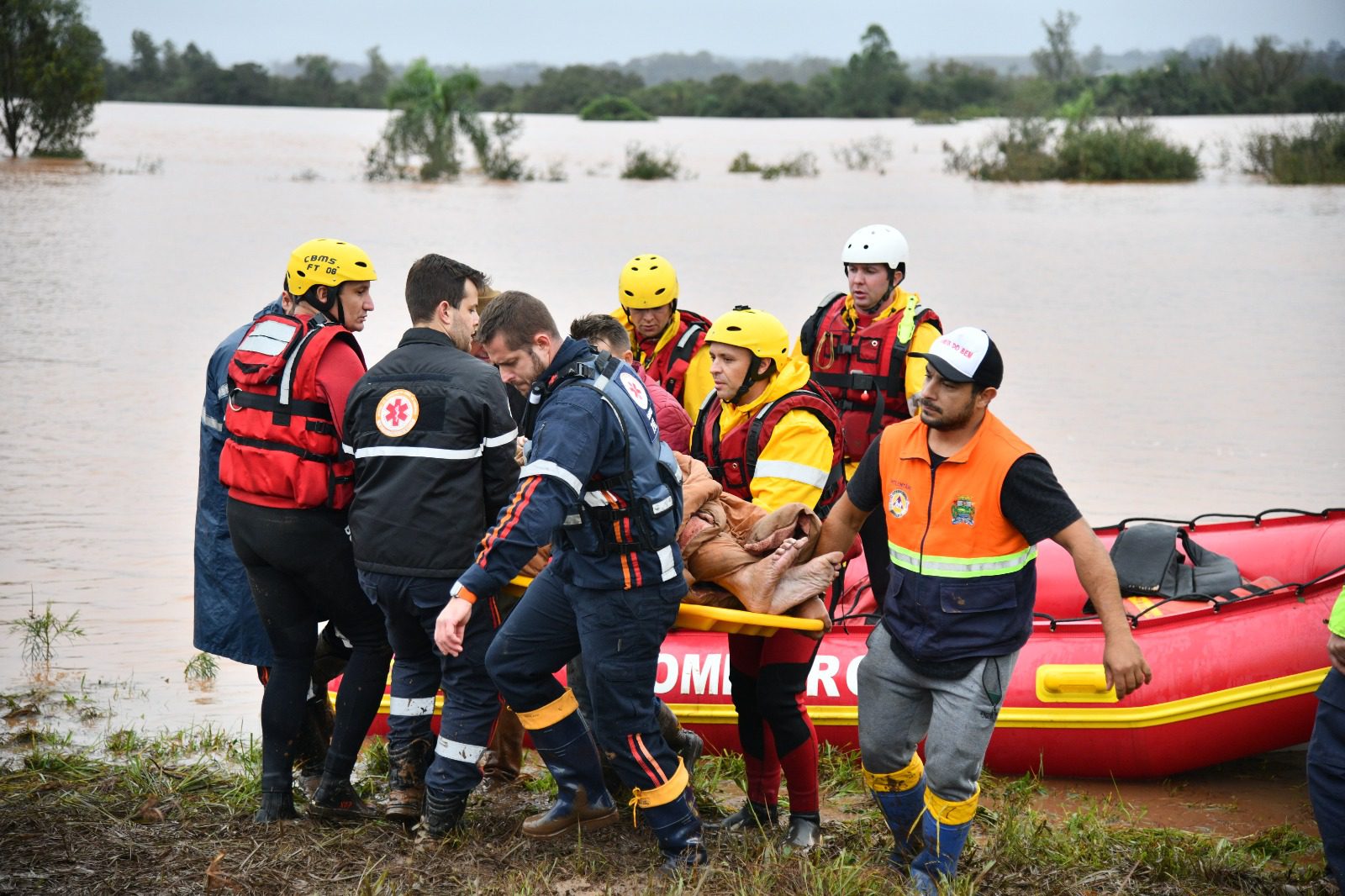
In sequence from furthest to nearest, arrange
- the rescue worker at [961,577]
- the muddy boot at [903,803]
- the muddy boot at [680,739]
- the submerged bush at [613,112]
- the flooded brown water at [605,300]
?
the submerged bush at [613,112]
the flooded brown water at [605,300]
the muddy boot at [680,739]
the muddy boot at [903,803]
the rescue worker at [961,577]

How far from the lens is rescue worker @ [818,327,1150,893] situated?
11.7 ft

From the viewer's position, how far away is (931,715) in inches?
151

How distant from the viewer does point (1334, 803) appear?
3.70 meters

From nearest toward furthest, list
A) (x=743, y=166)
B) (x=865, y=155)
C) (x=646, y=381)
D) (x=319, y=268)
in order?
(x=319, y=268), (x=646, y=381), (x=743, y=166), (x=865, y=155)

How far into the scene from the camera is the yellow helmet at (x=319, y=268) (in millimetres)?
4312

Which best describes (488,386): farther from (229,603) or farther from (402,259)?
(402,259)

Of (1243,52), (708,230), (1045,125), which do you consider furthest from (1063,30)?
(708,230)

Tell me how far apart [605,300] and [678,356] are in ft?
39.5

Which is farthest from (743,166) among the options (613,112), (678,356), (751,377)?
(751,377)

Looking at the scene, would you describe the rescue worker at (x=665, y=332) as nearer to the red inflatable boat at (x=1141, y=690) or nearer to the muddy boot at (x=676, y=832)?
the red inflatable boat at (x=1141, y=690)

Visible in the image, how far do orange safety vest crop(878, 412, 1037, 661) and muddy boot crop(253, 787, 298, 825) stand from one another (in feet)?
6.73

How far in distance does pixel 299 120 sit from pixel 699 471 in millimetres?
67809

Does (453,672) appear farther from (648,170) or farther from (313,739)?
(648,170)

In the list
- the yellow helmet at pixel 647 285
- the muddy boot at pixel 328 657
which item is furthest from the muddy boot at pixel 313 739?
the yellow helmet at pixel 647 285
